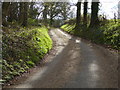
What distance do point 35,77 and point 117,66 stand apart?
4.54 m

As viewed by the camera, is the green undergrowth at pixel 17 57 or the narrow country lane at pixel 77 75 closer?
the narrow country lane at pixel 77 75

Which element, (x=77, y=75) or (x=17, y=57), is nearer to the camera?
(x=77, y=75)

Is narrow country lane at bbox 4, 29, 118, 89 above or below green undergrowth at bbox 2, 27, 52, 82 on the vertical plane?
below

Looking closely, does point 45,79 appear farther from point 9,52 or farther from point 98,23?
point 98,23

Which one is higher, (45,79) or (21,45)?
(21,45)

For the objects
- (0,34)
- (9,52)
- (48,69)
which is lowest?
(48,69)

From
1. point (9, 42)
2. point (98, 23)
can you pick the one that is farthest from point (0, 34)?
point (98, 23)

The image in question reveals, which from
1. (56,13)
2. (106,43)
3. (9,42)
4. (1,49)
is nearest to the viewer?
(1,49)

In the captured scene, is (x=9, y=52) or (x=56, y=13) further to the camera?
(x=56, y=13)

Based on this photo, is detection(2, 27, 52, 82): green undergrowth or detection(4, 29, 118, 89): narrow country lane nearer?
detection(4, 29, 118, 89): narrow country lane

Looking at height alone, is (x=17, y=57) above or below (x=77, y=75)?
above

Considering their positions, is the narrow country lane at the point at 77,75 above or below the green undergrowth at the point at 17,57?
below

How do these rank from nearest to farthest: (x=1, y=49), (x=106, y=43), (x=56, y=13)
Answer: (x=1, y=49) → (x=106, y=43) → (x=56, y=13)

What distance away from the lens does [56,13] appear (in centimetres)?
7331
